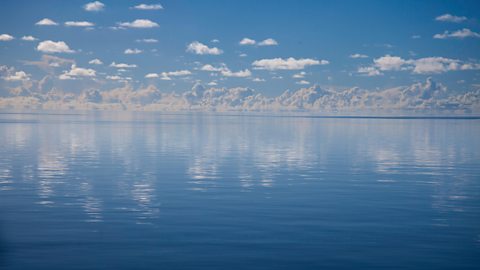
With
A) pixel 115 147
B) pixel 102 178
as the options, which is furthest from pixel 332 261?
pixel 115 147

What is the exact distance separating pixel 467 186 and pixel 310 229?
22.7 meters

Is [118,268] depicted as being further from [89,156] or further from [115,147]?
[115,147]

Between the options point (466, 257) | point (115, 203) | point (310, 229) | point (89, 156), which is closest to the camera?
point (466, 257)

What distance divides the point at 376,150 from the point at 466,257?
60825 millimetres

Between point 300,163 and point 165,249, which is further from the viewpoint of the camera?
point 300,163

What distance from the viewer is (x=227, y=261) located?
73.2 feet

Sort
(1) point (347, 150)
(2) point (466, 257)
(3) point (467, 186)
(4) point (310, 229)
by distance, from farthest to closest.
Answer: (1) point (347, 150)
(3) point (467, 186)
(4) point (310, 229)
(2) point (466, 257)

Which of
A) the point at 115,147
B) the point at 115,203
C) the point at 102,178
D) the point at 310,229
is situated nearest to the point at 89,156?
the point at 115,147

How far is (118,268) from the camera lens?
21281mm

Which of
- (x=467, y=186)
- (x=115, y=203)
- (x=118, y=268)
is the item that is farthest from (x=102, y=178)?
(x=467, y=186)

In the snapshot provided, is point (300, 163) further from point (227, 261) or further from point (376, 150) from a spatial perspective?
point (227, 261)

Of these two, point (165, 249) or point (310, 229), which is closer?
point (165, 249)

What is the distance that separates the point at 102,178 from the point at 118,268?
28194 mm

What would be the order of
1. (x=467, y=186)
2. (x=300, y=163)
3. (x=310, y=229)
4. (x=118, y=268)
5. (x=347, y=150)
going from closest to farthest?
(x=118, y=268)
(x=310, y=229)
(x=467, y=186)
(x=300, y=163)
(x=347, y=150)
